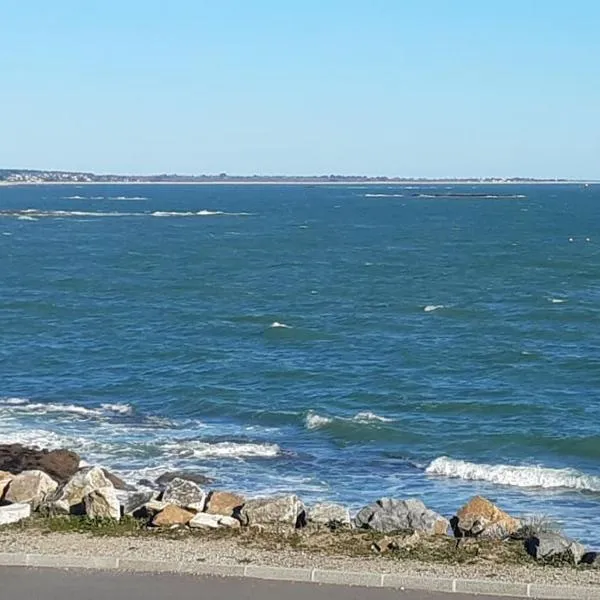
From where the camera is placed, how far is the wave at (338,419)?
1261 inches

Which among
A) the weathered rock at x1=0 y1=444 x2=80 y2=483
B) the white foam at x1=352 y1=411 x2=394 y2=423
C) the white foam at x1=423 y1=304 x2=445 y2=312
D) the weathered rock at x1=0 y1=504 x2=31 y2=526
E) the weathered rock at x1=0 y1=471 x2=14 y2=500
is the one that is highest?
the weathered rock at x1=0 y1=504 x2=31 y2=526

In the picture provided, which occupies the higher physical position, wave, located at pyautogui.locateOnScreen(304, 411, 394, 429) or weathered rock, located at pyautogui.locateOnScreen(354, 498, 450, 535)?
weathered rock, located at pyautogui.locateOnScreen(354, 498, 450, 535)

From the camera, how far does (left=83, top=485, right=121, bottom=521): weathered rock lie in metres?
17.7

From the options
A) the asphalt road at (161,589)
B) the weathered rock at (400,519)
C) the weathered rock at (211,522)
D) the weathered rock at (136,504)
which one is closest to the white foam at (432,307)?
the weathered rock at (136,504)

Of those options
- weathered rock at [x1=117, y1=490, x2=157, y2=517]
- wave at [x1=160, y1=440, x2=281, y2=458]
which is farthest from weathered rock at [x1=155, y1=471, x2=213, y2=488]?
weathered rock at [x1=117, y1=490, x2=157, y2=517]

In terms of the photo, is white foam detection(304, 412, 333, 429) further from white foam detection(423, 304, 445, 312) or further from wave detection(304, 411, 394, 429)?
white foam detection(423, 304, 445, 312)

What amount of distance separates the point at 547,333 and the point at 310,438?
794 inches

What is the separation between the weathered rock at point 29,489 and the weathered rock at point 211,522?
300 centimetres

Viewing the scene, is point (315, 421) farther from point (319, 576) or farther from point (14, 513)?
point (319, 576)

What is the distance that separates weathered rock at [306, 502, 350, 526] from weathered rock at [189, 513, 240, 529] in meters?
1.24

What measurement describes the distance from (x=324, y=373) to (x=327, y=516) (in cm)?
2166

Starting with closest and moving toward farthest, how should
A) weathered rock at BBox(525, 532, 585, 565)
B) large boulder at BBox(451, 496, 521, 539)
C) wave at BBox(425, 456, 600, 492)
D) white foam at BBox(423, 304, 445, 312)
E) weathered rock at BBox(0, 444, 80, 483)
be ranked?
weathered rock at BBox(525, 532, 585, 565) < large boulder at BBox(451, 496, 521, 539) < weathered rock at BBox(0, 444, 80, 483) < wave at BBox(425, 456, 600, 492) < white foam at BBox(423, 304, 445, 312)

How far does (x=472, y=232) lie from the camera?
400 feet

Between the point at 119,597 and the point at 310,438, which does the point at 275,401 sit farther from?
the point at 119,597
